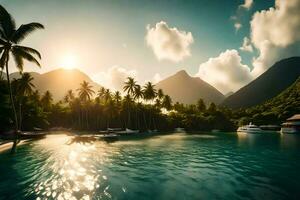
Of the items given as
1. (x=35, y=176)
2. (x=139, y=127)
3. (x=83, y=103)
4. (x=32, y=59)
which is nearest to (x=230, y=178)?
(x=35, y=176)

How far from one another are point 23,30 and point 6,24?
71.7 inches

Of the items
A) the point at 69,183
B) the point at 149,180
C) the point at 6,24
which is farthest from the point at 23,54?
the point at 149,180

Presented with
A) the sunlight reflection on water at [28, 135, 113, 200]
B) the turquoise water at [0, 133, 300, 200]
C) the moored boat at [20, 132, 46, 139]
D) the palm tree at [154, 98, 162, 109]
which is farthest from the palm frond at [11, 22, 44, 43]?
the palm tree at [154, 98, 162, 109]

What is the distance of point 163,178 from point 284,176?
9829 millimetres

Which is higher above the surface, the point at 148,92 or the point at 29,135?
the point at 148,92

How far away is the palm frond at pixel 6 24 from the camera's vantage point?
24.7m

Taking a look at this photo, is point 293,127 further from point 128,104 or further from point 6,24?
point 6,24

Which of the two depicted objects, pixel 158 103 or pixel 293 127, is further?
pixel 158 103

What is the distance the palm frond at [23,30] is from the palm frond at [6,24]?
0.58 meters

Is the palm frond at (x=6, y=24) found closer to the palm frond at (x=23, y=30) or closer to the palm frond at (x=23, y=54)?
the palm frond at (x=23, y=30)

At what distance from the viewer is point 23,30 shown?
85.4 feet

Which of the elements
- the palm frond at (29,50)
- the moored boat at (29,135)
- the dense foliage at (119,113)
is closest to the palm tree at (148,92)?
the dense foliage at (119,113)

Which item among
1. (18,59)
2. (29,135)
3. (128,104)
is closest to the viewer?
(18,59)

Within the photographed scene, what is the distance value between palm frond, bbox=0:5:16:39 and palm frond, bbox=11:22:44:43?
0.58 meters
